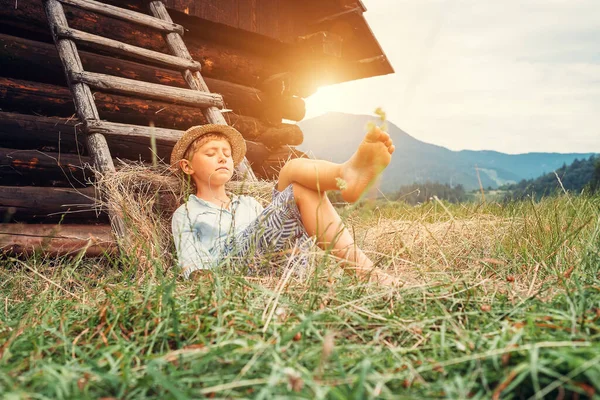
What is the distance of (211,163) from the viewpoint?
2990mm

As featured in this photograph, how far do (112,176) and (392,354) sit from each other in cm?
210

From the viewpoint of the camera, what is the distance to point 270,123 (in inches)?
248

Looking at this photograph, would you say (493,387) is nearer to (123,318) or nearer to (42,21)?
(123,318)

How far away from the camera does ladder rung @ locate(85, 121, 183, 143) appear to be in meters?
2.96

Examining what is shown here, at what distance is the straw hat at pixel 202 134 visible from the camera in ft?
9.75

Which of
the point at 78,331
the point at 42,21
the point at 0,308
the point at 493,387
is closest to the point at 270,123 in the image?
the point at 42,21

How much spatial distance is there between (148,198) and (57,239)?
99 cm

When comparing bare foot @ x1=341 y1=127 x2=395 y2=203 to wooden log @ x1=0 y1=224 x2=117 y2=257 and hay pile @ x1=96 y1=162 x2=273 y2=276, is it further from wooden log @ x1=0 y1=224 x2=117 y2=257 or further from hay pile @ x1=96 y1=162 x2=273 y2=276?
wooden log @ x1=0 y1=224 x2=117 y2=257

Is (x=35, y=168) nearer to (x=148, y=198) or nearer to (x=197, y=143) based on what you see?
(x=148, y=198)

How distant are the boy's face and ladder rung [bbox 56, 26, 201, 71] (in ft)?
3.88

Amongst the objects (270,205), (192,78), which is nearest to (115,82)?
(192,78)

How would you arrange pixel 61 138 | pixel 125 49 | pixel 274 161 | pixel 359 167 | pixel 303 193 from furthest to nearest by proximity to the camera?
pixel 274 161
pixel 61 138
pixel 125 49
pixel 303 193
pixel 359 167

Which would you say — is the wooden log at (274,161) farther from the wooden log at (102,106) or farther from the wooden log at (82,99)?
the wooden log at (82,99)

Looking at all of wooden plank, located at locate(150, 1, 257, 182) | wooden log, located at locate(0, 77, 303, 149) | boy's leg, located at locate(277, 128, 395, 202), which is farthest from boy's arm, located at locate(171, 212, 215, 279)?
wooden log, located at locate(0, 77, 303, 149)
